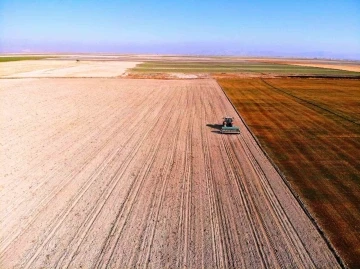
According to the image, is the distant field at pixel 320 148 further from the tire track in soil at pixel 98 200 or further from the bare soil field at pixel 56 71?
the bare soil field at pixel 56 71

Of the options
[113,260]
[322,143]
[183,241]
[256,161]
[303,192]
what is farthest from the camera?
[322,143]

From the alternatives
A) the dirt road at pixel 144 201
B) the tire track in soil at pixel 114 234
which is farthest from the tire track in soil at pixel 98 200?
the tire track in soil at pixel 114 234

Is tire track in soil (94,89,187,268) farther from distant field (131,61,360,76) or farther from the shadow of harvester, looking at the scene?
distant field (131,61,360,76)

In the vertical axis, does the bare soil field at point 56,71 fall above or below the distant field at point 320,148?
below

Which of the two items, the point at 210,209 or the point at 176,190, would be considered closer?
the point at 210,209

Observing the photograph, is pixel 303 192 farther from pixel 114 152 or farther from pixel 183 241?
pixel 114 152

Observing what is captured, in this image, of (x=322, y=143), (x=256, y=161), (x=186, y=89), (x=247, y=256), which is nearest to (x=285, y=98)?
(x=186, y=89)
